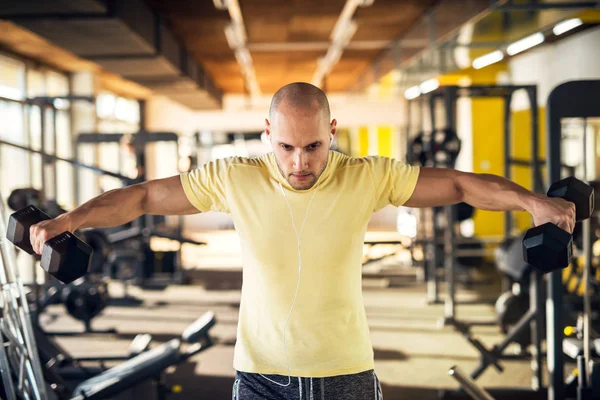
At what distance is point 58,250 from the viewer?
4.24ft

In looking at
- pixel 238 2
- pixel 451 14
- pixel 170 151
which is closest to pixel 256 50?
pixel 238 2

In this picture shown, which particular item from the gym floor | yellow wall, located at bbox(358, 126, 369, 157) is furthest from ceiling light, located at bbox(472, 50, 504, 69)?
yellow wall, located at bbox(358, 126, 369, 157)

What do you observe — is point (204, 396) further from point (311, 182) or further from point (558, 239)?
point (558, 239)

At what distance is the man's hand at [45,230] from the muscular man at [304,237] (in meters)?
0.06

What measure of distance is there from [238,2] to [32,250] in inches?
164

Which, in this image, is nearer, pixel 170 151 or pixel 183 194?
pixel 183 194

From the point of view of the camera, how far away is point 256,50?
24.7 feet

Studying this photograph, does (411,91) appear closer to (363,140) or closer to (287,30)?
(287,30)

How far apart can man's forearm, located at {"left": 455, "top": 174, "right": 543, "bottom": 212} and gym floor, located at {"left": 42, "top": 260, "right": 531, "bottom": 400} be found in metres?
2.29

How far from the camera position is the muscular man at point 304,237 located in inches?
57.6

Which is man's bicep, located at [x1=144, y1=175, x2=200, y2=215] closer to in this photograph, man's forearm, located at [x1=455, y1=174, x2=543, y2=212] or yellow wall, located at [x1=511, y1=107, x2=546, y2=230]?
man's forearm, located at [x1=455, y1=174, x2=543, y2=212]

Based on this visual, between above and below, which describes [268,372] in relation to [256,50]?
below

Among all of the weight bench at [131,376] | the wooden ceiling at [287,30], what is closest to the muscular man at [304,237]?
the weight bench at [131,376]

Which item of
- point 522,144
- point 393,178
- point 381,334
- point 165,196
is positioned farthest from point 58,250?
point 522,144
